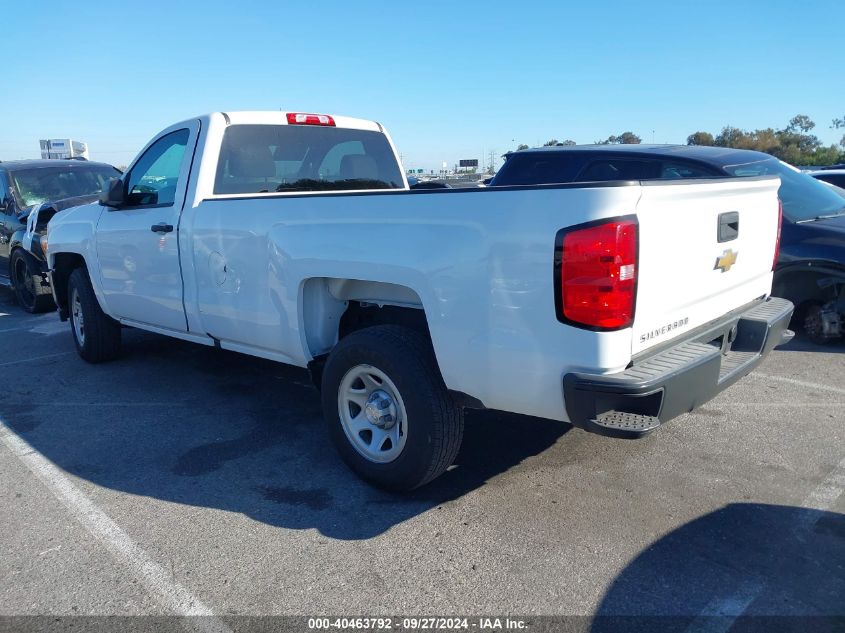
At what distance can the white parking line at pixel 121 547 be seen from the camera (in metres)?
2.71

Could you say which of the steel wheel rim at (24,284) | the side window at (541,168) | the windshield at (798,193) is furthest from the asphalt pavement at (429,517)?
the steel wheel rim at (24,284)

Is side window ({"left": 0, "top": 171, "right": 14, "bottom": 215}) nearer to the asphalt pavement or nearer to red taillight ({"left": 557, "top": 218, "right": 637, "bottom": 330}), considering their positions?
the asphalt pavement

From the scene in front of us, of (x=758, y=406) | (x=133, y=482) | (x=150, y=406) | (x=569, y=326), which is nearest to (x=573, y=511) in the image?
(x=569, y=326)

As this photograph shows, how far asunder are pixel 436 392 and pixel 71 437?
2.81 m

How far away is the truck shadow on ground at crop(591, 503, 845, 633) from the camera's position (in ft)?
8.42

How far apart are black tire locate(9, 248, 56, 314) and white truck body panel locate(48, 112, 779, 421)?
5.30 meters

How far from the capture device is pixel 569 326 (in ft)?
8.96

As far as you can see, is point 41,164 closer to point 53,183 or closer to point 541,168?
point 53,183

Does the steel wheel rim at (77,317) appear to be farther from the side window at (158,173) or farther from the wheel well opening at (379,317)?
the wheel well opening at (379,317)

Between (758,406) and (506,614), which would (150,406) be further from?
(758,406)

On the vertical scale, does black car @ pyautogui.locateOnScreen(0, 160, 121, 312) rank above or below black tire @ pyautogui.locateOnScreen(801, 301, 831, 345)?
above

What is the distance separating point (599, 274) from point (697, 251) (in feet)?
2.42

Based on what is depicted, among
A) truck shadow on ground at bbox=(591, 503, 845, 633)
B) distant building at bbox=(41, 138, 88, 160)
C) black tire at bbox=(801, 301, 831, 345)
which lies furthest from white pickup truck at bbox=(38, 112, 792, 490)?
distant building at bbox=(41, 138, 88, 160)

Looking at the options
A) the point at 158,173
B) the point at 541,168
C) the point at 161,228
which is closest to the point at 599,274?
the point at 161,228
